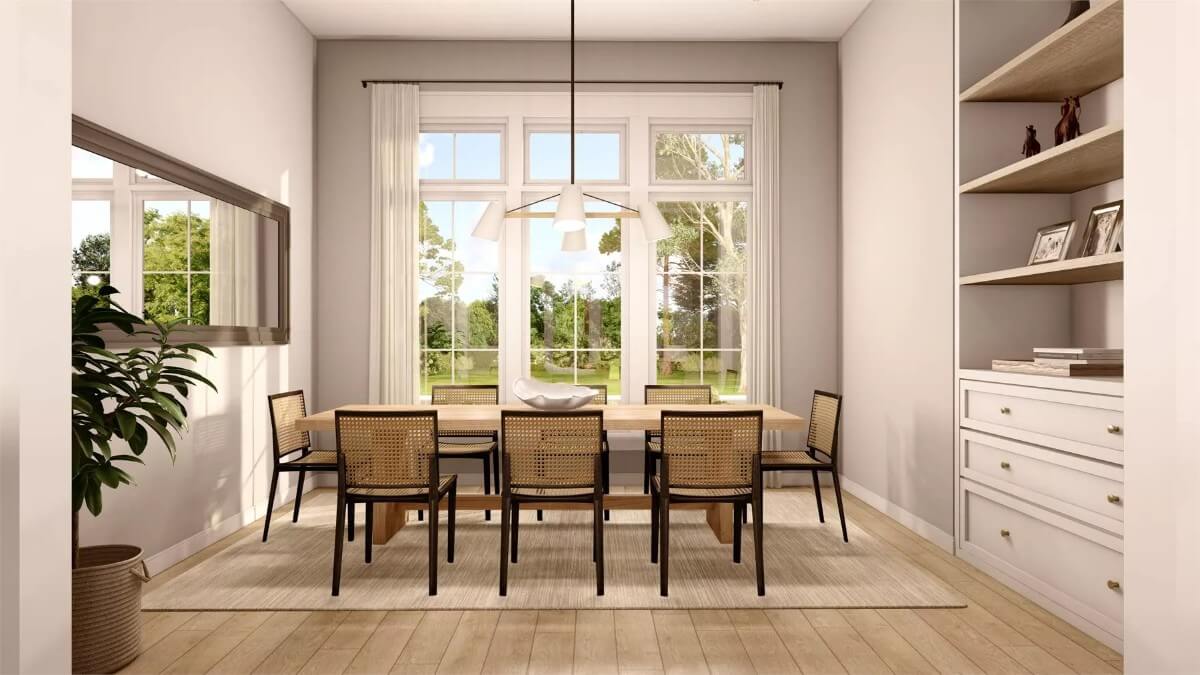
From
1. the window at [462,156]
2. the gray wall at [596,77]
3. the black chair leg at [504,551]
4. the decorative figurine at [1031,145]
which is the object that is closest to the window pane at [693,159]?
the gray wall at [596,77]

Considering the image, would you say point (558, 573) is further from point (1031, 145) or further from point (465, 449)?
point (1031, 145)

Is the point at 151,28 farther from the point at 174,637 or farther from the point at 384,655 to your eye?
the point at 384,655

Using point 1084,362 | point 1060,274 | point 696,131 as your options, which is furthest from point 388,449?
point 696,131

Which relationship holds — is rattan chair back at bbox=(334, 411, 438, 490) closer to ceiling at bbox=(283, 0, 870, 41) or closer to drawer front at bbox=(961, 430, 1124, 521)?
drawer front at bbox=(961, 430, 1124, 521)

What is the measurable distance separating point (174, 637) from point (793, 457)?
3159 mm

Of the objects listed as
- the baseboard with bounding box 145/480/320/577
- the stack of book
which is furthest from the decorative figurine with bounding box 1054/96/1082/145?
the baseboard with bounding box 145/480/320/577

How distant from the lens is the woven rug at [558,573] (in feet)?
10.2

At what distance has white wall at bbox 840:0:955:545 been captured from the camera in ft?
12.9

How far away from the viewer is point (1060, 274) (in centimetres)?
315

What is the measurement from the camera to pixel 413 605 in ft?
10.0

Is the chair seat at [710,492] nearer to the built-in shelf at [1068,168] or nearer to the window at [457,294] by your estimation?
the built-in shelf at [1068,168]

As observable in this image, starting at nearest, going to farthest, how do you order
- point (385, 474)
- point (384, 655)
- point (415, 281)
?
point (384, 655) < point (385, 474) < point (415, 281)

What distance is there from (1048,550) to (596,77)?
14.7 feet
